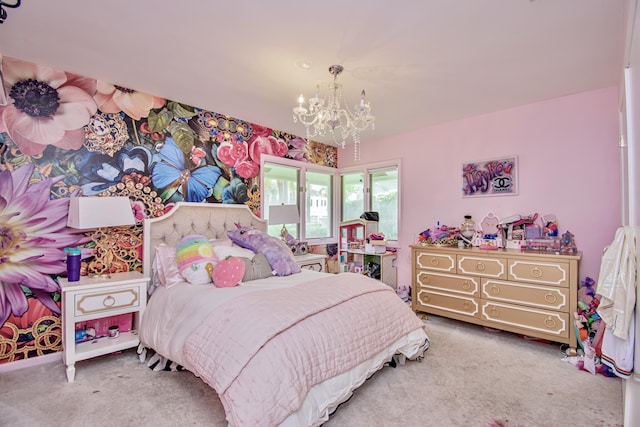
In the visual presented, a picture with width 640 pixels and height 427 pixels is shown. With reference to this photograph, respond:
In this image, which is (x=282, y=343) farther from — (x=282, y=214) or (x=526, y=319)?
(x=526, y=319)

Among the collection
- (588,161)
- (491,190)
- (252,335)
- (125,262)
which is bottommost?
(252,335)

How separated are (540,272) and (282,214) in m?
2.75

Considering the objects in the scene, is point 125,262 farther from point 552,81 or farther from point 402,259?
point 552,81

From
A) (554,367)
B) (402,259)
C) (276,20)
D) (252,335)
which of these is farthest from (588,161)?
(252,335)

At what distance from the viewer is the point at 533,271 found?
2820 mm

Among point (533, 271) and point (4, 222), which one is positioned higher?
point (4, 222)

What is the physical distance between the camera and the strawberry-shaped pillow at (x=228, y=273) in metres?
2.36

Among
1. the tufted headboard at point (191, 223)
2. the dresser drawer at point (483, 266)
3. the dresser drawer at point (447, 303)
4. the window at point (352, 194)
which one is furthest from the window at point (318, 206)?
the dresser drawer at point (483, 266)

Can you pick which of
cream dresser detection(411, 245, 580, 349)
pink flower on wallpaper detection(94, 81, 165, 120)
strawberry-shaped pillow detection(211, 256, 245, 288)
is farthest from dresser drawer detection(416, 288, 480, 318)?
pink flower on wallpaper detection(94, 81, 165, 120)

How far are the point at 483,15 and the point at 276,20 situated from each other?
4.19 feet

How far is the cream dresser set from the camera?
2.68 m

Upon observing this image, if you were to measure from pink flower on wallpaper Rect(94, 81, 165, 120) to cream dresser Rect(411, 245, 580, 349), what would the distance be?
3.28 m

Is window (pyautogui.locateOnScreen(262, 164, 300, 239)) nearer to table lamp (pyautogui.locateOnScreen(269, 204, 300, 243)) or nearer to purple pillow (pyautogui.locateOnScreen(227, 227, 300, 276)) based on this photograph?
table lamp (pyautogui.locateOnScreen(269, 204, 300, 243))

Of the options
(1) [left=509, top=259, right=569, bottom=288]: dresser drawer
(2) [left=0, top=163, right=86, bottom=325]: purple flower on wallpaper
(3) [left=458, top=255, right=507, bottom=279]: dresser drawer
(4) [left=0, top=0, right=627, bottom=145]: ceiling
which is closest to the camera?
(4) [left=0, top=0, right=627, bottom=145]: ceiling
